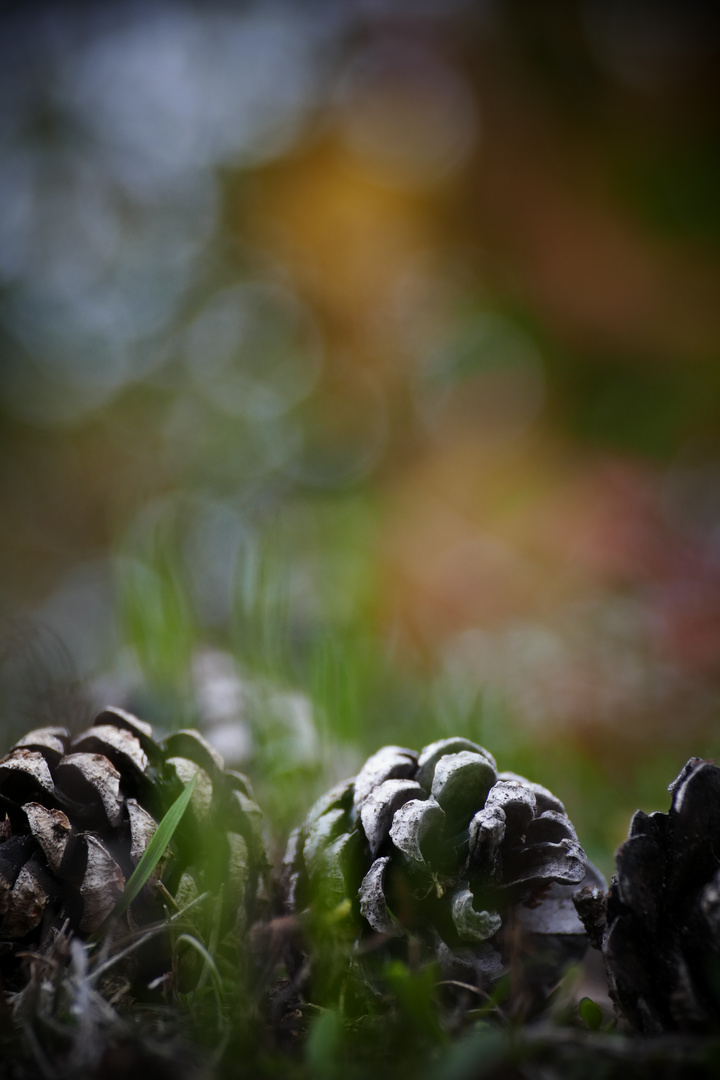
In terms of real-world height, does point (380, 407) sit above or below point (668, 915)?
above

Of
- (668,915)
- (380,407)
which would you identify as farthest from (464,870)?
(380,407)

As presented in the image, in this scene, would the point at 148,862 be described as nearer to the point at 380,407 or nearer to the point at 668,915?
the point at 668,915

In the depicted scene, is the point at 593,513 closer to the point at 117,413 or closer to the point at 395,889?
the point at 395,889

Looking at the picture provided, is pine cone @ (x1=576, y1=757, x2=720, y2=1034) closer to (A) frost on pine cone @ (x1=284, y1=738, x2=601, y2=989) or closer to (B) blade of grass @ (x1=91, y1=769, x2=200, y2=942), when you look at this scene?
(A) frost on pine cone @ (x1=284, y1=738, x2=601, y2=989)

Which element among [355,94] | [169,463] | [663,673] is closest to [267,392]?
[169,463]

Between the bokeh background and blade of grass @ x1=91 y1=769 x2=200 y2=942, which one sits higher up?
the bokeh background

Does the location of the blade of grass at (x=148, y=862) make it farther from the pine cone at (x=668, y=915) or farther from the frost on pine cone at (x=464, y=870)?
the pine cone at (x=668, y=915)

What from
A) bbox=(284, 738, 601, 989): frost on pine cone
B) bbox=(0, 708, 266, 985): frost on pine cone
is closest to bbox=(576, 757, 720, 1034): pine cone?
bbox=(284, 738, 601, 989): frost on pine cone
